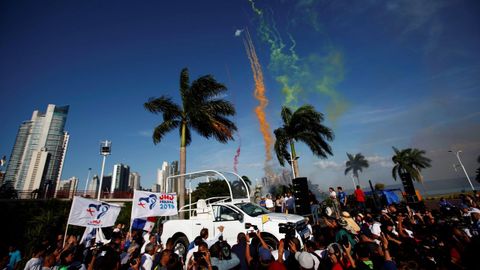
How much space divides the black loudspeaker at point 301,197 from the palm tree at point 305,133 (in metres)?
7.62

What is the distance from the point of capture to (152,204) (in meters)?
11.0

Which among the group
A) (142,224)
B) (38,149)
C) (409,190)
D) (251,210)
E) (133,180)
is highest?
(38,149)

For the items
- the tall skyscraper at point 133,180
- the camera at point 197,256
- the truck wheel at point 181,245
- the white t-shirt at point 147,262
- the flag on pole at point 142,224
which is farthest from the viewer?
the tall skyscraper at point 133,180

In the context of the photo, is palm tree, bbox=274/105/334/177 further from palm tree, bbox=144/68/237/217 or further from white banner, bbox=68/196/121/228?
white banner, bbox=68/196/121/228

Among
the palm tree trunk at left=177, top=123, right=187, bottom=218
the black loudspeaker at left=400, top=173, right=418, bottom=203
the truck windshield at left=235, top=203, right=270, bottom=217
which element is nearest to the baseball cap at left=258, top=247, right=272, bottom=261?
the truck windshield at left=235, top=203, right=270, bottom=217

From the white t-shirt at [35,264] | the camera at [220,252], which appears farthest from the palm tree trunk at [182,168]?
the camera at [220,252]

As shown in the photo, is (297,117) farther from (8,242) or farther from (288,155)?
(8,242)

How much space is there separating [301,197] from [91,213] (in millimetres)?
9768

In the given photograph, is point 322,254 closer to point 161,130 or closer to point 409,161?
point 161,130

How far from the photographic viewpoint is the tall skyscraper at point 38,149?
313 ft

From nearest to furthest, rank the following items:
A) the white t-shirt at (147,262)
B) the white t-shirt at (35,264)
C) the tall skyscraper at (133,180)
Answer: the white t-shirt at (147,262) → the white t-shirt at (35,264) → the tall skyscraper at (133,180)

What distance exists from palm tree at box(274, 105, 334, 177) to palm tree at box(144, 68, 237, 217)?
5.02 metres

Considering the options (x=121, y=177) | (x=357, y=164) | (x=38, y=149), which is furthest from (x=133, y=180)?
(x=357, y=164)

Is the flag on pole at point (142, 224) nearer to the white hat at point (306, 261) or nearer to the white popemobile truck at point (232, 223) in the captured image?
the white popemobile truck at point (232, 223)
